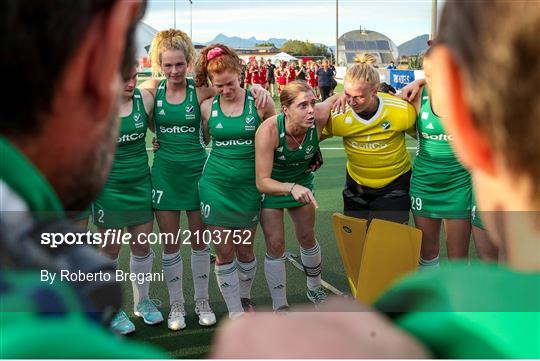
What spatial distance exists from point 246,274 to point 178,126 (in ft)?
4.07

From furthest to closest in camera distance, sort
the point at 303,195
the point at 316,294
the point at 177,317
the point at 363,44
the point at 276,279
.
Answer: the point at 363,44, the point at 316,294, the point at 276,279, the point at 177,317, the point at 303,195

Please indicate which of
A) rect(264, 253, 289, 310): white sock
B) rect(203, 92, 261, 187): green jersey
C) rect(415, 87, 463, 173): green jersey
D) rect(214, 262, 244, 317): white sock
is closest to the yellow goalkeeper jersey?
rect(415, 87, 463, 173): green jersey

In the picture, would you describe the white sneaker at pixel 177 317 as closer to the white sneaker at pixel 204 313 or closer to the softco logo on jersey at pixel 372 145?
the white sneaker at pixel 204 313

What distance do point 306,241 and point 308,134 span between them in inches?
33.8

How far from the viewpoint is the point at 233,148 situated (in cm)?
500

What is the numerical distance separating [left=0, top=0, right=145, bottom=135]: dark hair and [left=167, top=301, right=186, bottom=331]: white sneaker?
4.32m

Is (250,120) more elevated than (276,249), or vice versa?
(250,120)

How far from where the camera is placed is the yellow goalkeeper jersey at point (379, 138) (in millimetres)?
4953

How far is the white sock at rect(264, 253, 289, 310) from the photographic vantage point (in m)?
4.99

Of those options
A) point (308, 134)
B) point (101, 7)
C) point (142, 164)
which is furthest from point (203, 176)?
point (101, 7)

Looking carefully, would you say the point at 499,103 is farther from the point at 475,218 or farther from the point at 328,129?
the point at 328,129

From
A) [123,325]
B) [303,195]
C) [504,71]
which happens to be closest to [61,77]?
[504,71]

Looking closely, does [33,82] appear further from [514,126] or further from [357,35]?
[357,35]

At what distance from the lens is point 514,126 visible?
1.80 feet
